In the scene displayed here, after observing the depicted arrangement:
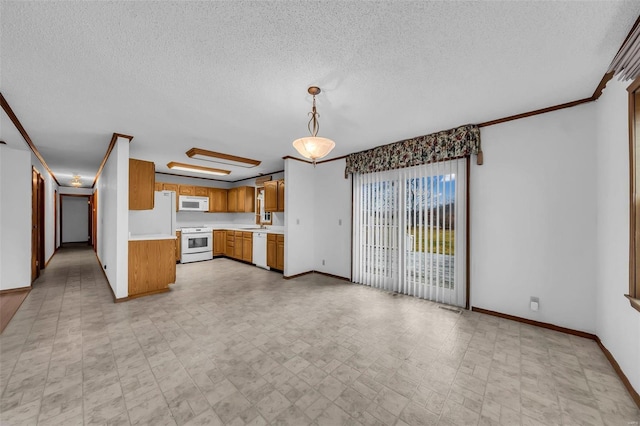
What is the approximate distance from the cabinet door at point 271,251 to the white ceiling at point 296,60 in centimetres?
287

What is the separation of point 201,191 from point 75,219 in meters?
7.72

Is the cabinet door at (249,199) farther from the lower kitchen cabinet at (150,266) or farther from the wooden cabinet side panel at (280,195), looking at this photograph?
the lower kitchen cabinet at (150,266)

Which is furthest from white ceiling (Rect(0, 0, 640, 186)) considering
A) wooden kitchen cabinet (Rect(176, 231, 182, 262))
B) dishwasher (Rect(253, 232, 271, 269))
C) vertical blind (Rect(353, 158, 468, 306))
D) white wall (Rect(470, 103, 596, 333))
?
wooden kitchen cabinet (Rect(176, 231, 182, 262))

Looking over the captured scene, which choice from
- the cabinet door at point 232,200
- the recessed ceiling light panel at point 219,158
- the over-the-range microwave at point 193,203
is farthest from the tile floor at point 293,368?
the cabinet door at point 232,200

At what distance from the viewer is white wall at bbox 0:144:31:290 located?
384 centimetres

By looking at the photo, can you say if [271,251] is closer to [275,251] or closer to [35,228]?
[275,251]

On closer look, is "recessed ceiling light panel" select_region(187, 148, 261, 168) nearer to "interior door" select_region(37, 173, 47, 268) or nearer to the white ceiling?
the white ceiling

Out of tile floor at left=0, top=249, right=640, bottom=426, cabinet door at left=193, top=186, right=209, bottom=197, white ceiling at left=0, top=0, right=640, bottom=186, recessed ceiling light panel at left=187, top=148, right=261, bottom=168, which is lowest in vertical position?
tile floor at left=0, top=249, right=640, bottom=426

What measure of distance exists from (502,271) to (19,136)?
22.2 feet

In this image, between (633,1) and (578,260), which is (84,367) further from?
(578,260)

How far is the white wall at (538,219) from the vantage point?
2527 mm

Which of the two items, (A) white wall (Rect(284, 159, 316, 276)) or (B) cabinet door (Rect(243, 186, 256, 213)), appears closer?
(A) white wall (Rect(284, 159, 316, 276))

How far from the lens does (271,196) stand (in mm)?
5961

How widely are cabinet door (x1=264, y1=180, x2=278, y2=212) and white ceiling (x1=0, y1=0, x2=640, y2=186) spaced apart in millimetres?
2784
